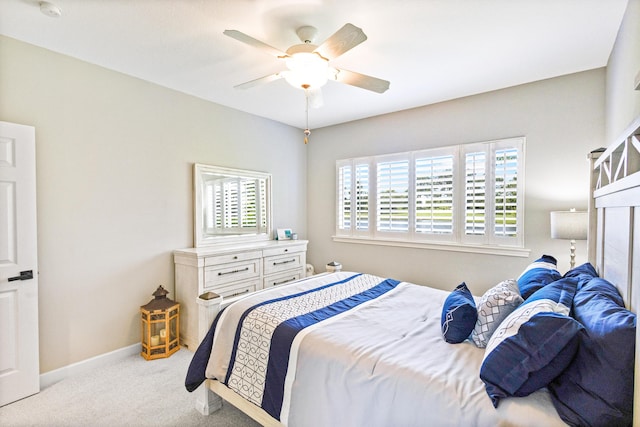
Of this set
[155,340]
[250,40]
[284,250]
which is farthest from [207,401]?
[250,40]

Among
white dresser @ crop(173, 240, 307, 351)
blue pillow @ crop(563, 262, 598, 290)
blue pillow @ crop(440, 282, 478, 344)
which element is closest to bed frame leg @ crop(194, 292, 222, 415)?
white dresser @ crop(173, 240, 307, 351)

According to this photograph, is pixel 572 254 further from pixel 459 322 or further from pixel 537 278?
pixel 459 322

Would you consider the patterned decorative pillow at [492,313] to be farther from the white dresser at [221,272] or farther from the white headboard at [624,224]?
the white dresser at [221,272]

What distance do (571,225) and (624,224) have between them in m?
1.38

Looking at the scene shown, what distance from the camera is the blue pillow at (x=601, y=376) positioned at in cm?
97

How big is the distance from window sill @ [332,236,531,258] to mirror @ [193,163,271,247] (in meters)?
1.26

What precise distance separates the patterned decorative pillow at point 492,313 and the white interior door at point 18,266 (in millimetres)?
3091

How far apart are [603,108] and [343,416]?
3373mm

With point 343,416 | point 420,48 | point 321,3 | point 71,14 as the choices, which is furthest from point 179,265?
point 420,48

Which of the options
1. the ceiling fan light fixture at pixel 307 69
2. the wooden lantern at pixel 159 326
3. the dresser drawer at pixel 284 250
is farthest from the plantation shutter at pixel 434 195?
the wooden lantern at pixel 159 326

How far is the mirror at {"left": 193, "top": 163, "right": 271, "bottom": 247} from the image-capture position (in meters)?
3.50

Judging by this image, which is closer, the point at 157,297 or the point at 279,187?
the point at 157,297

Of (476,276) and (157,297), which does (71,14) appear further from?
(476,276)

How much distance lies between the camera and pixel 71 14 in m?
2.01
